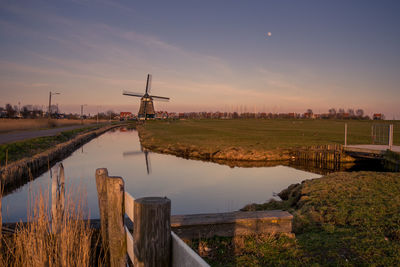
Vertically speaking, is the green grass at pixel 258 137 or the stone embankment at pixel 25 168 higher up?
the green grass at pixel 258 137

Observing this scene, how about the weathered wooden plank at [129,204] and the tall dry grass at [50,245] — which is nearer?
the weathered wooden plank at [129,204]

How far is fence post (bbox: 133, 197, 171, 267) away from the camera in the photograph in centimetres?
230

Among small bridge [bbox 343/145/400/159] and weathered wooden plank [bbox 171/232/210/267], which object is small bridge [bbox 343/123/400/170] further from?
weathered wooden plank [bbox 171/232/210/267]

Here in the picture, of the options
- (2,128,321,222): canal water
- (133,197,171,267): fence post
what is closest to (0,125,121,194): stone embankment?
(2,128,321,222): canal water

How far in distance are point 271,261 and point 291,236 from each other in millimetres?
1058

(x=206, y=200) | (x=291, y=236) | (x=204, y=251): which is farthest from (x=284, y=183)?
(x=204, y=251)

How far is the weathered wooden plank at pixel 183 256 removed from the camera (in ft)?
5.93

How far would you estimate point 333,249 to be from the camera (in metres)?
4.92

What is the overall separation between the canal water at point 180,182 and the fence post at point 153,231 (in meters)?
8.27

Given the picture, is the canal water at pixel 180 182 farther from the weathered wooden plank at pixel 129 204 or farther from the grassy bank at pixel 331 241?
the weathered wooden plank at pixel 129 204

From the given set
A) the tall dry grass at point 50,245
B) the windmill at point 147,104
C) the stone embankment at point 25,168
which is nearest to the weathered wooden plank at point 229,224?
the tall dry grass at point 50,245

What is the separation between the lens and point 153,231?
2.31m

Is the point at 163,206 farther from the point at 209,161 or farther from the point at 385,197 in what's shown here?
the point at 209,161

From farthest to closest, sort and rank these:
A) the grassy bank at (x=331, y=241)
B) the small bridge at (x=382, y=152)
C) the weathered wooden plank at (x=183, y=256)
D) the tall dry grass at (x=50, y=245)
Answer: the small bridge at (x=382, y=152)
the grassy bank at (x=331, y=241)
the tall dry grass at (x=50, y=245)
the weathered wooden plank at (x=183, y=256)
